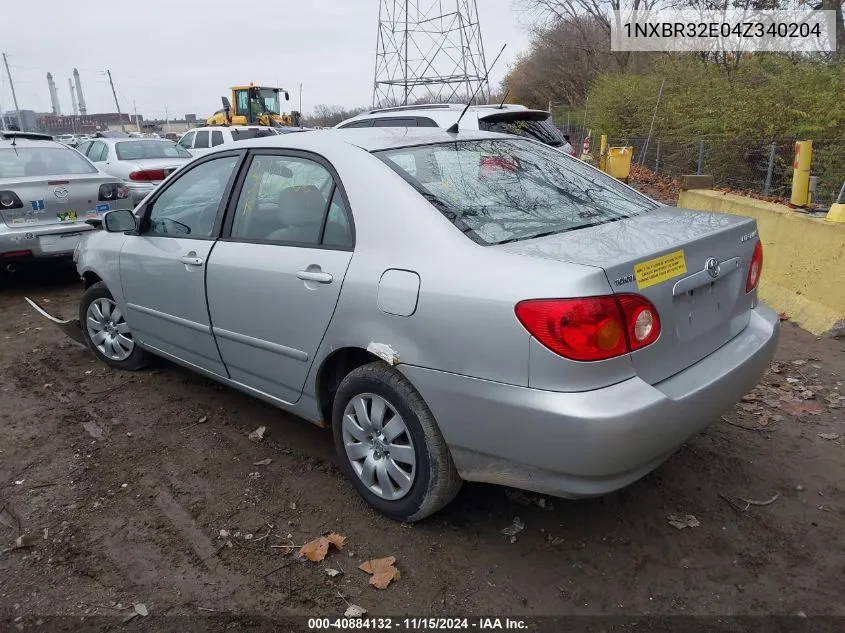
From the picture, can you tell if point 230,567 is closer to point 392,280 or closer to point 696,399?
point 392,280

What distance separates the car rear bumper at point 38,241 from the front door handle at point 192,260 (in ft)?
12.9

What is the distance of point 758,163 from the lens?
8602 millimetres

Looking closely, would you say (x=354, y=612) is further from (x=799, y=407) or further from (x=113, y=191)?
(x=113, y=191)

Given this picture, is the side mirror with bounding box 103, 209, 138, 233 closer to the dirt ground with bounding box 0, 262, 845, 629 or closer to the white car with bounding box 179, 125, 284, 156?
the dirt ground with bounding box 0, 262, 845, 629

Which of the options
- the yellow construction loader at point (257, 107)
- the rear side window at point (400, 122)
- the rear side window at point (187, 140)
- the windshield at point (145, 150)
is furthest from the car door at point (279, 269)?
the yellow construction loader at point (257, 107)

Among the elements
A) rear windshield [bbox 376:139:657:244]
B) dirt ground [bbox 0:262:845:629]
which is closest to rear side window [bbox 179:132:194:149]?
dirt ground [bbox 0:262:845:629]

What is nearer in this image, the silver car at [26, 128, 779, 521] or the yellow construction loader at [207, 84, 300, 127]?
the silver car at [26, 128, 779, 521]

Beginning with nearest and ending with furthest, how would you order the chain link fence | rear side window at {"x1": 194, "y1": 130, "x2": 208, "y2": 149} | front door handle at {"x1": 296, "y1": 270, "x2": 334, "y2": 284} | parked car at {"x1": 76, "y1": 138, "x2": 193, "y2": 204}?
front door handle at {"x1": 296, "y1": 270, "x2": 334, "y2": 284}, the chain link fence, parked car at {"x1": 76, "y1": 138, "x2": 193, "y2": 204}, rear side window at {"x1": 194, "y1": 130, "x2": 208, "y2": 149}

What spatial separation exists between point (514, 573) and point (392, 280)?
1.28 m

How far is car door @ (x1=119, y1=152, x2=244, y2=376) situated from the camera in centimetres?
362

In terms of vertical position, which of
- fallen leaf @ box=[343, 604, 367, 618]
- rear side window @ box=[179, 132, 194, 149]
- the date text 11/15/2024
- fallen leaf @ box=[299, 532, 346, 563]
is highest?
rear side window @ box=[179, 132, 194, 149]

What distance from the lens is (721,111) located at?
11.3 m

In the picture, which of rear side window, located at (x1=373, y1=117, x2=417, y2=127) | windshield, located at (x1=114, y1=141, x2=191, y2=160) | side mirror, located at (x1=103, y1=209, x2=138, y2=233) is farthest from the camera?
windshield, located at (x1=114, y1=141, x2=191, y2=160)

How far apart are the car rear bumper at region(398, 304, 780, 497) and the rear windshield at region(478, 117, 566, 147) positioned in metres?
5.68
